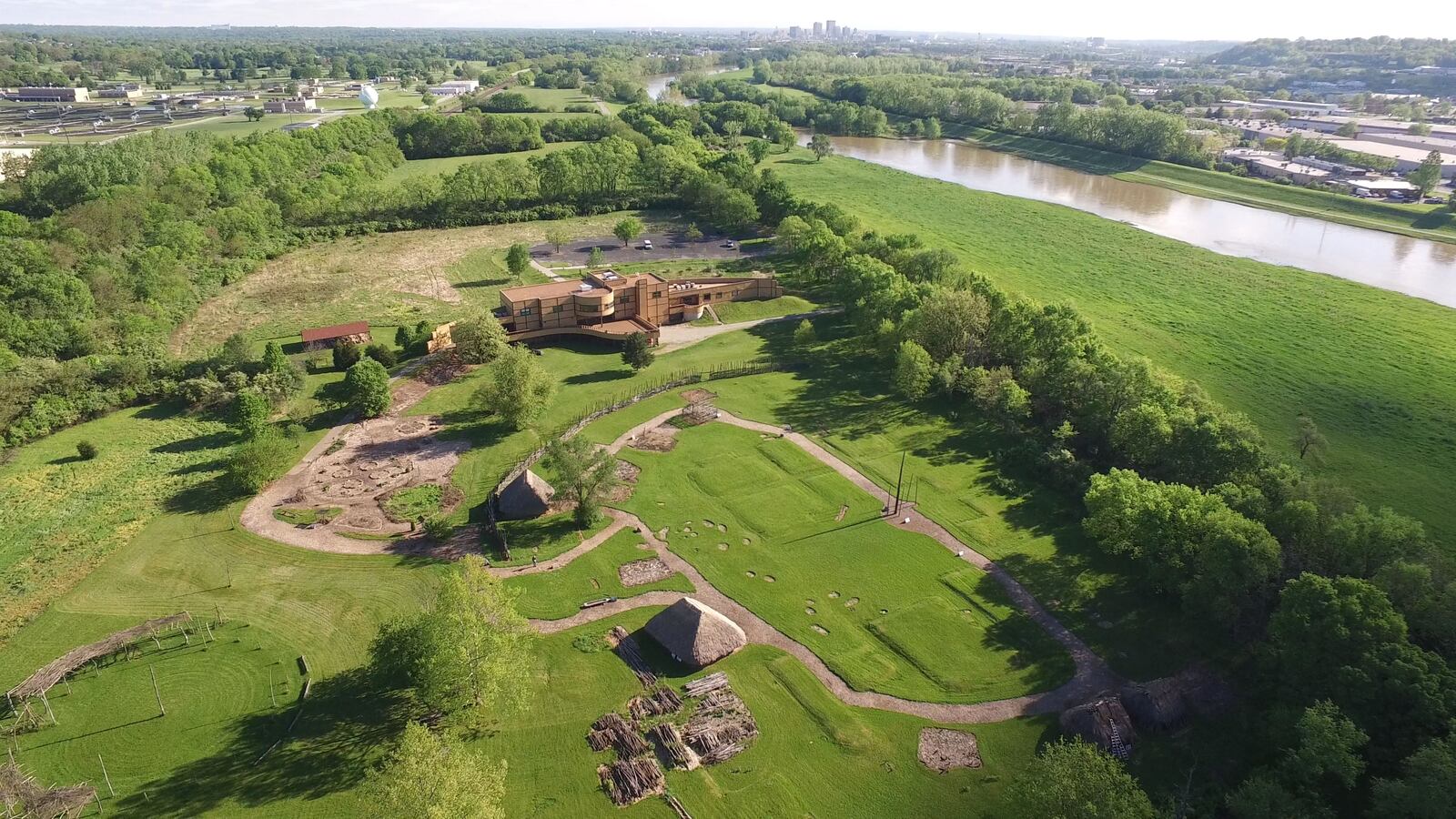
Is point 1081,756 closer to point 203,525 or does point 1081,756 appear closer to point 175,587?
point 175,587

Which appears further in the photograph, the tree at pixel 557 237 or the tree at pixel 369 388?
the tree at pixel 557 237

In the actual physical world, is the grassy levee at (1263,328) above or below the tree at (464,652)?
above

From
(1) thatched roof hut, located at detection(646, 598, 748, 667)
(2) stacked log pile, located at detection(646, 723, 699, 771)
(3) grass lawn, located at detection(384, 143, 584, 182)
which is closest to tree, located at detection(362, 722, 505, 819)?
(2) stacked log pile, located at detection(646, 723, 699, 771)

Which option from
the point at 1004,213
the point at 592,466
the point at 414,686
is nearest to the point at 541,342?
the point at 592,466

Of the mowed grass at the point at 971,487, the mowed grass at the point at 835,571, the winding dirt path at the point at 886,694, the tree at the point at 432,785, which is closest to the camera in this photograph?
the tree at the point at 432,785

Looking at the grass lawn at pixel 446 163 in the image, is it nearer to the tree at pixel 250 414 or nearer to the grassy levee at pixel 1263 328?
the grassy levee at pixel 1263 328

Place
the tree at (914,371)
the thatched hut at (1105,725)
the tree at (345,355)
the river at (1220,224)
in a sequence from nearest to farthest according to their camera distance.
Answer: the thatched hut at (1105,725) → the tree at (914,371) → the tree at (345,355) → the river at (1220,224)

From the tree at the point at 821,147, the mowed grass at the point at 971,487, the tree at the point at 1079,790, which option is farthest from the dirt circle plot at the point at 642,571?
the tree at the point at 821,147
